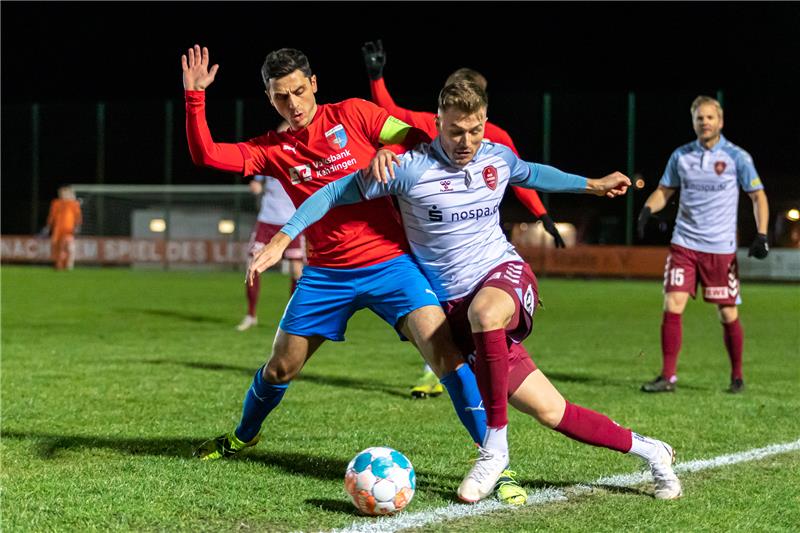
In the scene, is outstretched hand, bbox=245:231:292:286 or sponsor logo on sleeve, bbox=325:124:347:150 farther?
sponsor logo on sleeve, bbox=325:124:347:150

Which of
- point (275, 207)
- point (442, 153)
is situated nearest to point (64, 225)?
point (275, 207)

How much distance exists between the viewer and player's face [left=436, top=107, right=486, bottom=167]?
4.27 m

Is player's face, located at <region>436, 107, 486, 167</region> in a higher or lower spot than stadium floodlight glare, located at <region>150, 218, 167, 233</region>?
higher

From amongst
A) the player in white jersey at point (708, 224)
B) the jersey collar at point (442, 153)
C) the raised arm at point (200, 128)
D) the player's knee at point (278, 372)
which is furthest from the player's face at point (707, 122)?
the player's knee at point (278, 372)

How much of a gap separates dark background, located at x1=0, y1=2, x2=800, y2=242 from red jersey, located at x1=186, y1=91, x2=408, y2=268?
2588cm

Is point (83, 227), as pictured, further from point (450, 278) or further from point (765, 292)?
A: point (450, 278)

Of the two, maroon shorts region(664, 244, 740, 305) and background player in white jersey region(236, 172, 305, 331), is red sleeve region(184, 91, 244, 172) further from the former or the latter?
background player in white jersey region(236, 172, 305, 331)

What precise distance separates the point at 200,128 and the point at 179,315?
33.3ft

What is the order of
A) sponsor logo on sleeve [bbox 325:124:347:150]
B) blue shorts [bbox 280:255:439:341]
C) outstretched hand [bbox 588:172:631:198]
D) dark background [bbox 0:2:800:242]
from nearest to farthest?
outstretched hand [bbox 588:172:631:198] → blue shorts [bbox 280:255:439:341] → sponsor logo on sleeve [bbox 325:124:347:150] → dark background [bbox 0:2:800:242]

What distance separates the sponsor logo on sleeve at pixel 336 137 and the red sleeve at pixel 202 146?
0.44 m

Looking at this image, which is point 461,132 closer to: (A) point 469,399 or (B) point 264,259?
(B) point 264,259

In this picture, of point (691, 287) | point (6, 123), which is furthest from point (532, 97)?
point (691, 287)

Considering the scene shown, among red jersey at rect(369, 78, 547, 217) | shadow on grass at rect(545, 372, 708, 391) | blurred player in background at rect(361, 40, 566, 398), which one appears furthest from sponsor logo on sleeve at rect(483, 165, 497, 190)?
shadow on grass at rect(545, 372, 708, 391)

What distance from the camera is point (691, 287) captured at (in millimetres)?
8117
